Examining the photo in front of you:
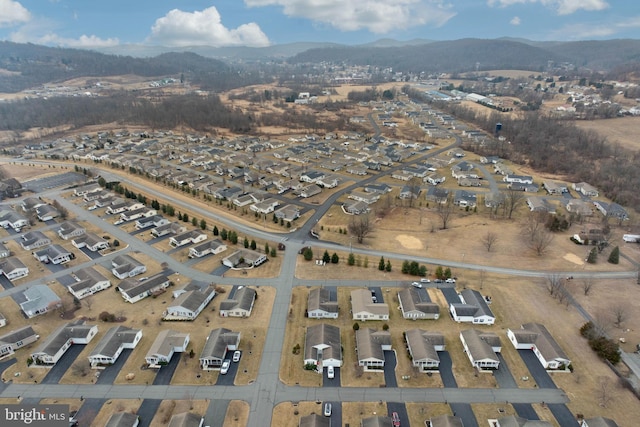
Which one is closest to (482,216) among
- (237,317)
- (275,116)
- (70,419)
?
(237,317)

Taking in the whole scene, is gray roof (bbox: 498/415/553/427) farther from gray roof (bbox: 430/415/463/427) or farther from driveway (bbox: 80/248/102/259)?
driveway (bbox: 80/248/102/259)

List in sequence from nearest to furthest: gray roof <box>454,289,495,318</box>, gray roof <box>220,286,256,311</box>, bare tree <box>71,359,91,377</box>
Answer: bare tree <box>71,359,91,377</box>
gray roof <box>454,289,495,318</box>
gray roof <box>220,286,256,311</box>

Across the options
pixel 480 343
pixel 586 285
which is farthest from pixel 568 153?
pixel 480 343

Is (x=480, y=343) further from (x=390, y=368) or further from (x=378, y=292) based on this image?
(x=378, y=292)

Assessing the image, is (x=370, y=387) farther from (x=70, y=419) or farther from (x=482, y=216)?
(x=482, y=216)

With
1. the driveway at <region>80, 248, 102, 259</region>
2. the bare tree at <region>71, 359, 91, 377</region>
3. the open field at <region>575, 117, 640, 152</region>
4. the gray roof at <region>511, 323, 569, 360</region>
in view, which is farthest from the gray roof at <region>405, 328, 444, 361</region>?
the open field at <region>575, 117, 640, 152</region>

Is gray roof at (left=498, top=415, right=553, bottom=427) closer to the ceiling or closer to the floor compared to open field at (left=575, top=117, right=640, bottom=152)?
closer to the floor
